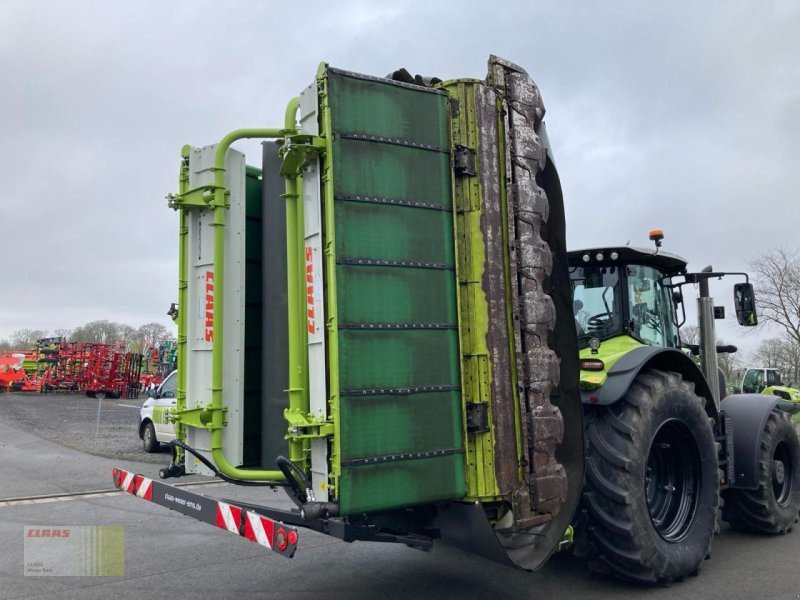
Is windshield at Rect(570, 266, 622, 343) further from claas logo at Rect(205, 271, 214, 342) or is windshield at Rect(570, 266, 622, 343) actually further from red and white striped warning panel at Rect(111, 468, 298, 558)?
red and white striped warning panel at Rect(111, 468, 298, 558)

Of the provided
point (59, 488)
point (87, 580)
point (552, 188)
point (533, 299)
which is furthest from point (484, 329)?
point (59, 488)

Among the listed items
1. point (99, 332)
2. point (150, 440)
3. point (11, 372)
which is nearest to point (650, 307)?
point (150, 440)

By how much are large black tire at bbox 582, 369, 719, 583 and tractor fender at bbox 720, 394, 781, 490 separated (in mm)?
1129

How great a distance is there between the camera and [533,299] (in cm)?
397

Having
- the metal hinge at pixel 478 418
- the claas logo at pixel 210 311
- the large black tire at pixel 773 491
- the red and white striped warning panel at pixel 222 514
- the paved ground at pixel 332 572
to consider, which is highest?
the claas logo at pixel 210 311

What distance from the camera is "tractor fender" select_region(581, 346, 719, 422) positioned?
188 inches

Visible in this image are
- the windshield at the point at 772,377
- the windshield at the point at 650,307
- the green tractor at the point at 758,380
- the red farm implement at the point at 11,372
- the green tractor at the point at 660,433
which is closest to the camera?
the green tractor at the point at 660,433

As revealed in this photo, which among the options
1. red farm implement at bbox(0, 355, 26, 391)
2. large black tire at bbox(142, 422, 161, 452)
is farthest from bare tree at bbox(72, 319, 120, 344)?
large black tire at bbox(142, 422, 161, 452)

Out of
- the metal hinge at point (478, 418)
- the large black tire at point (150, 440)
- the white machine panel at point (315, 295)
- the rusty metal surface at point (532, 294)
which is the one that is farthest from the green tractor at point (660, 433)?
the large black tire at point (150, 440)

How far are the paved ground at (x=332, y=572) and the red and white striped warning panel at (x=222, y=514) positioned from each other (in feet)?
2.91

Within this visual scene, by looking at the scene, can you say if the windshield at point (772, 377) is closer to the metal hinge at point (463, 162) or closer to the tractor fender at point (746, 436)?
the tractor fender at point (746, 436)

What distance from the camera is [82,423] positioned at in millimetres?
19062

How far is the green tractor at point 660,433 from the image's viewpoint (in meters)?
4.64

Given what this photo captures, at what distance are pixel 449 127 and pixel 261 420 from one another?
2533mm
